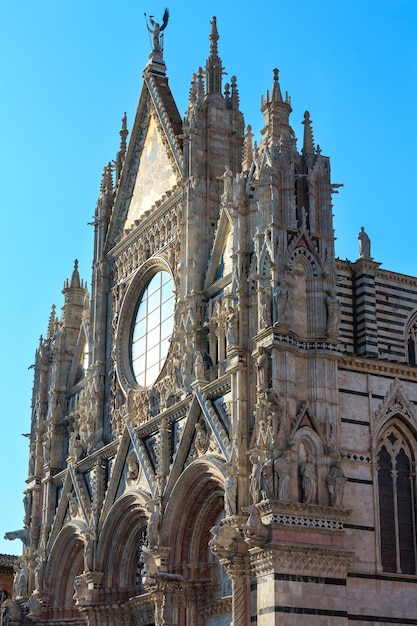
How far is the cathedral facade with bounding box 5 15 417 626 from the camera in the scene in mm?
22609

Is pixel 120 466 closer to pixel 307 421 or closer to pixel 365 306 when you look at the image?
pixel 365 306

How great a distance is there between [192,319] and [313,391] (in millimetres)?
5215

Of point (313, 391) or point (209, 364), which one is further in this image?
point (209, 364)

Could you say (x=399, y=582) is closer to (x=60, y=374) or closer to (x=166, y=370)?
(x=166, y=370)

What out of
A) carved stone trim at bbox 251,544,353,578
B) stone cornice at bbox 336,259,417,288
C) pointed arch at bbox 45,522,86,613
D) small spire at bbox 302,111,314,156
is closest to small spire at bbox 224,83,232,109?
small spire at bbox 302,111,314,156

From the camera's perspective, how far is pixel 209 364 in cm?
2702

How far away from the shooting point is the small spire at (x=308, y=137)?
85.6 feet

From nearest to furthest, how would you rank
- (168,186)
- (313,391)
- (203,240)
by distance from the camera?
1. (313,391)
2. (203,240)
3. (168,186)

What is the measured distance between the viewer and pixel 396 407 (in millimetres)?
24594

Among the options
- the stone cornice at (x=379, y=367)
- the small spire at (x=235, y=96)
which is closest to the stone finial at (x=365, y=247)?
the stone cornice at (x=379, y=367)

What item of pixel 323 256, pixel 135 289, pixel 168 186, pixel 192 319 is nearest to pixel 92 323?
pixel 135 289

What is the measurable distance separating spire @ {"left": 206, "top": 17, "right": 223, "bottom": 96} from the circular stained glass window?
524cm

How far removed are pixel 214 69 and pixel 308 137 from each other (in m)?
5.78

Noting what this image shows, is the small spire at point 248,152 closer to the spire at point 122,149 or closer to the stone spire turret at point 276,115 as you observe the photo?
the stone spire turret at point 276,115
